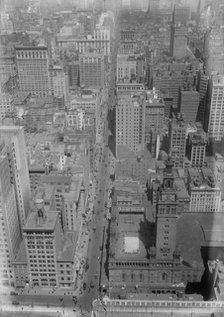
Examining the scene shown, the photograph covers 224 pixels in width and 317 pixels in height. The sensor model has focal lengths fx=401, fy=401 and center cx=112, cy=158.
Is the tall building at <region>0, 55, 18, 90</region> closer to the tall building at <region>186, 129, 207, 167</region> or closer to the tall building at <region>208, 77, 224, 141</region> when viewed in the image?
the tall building at <region>208, 77, 224, 141</region>

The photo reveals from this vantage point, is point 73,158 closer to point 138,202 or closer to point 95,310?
point 138,202

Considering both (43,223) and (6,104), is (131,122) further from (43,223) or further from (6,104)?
(43,223)

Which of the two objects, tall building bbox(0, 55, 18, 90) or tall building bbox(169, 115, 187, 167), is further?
tall building bbox(0, 55, 18, 90)

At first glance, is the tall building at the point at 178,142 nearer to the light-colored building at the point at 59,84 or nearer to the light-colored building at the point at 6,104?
the light-colored building at the point at 6,104

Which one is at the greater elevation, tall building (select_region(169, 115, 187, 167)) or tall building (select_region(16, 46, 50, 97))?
tall building (select_region(16, 46, 50, 97))

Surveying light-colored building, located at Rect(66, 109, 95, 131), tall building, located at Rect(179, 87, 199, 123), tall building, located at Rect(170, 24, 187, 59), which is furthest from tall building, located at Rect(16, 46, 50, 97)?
tall building, located at Rect(170, 24, 187, 59)

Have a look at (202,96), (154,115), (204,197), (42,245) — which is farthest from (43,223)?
(202,96)

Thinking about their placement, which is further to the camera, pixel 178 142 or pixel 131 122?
pixel 131 122
